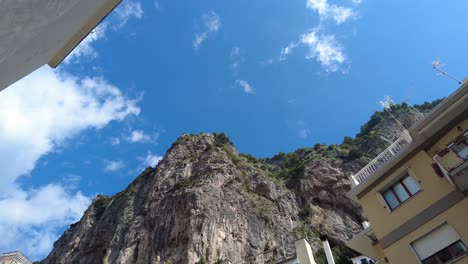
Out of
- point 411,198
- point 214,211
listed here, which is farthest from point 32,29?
point 214,211

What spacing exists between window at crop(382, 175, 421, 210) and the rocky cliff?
24432 mm

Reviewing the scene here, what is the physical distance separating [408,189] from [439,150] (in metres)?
1.94

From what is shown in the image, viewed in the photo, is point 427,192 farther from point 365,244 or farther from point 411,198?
point 365,244

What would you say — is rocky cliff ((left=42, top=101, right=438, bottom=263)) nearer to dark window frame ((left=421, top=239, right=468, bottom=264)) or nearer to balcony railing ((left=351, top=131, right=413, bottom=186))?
balcony railing ((left=351, top=131, right=413, bottom=186))

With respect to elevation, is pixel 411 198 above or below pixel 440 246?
above

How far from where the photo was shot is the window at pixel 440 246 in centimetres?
1180

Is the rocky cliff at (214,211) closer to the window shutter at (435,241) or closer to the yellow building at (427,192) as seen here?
the yellow building at (427,192)

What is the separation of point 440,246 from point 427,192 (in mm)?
2016

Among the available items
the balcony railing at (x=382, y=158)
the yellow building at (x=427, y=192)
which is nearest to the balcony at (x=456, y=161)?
the yellow building at (x=427, y=192)

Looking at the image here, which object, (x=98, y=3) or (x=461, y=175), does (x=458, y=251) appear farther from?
(x=98, y=3)

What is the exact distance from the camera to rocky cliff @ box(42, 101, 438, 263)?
143 feet

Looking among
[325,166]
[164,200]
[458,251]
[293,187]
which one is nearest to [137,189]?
[164,200]

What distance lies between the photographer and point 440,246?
12211 millimetres

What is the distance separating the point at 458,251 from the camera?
11711 mm
